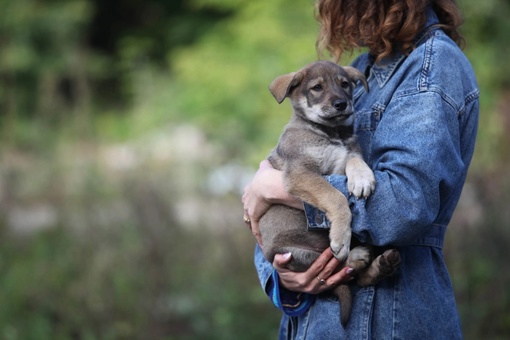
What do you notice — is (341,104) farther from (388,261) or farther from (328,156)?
(388,261)

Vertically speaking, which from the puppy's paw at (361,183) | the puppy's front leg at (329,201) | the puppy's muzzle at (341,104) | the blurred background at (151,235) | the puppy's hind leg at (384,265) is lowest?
the blurred background at (151,235)

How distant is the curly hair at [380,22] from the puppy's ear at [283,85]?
24cm

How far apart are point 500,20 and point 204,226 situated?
10.6 m

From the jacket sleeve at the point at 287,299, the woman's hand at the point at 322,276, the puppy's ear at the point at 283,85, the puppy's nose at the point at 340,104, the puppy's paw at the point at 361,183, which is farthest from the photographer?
the puppy's ear at the point at 283,85

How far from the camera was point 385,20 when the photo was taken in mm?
2953

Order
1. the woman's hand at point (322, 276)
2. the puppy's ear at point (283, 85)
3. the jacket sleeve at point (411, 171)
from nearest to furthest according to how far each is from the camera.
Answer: the jacket sleeve at point (411, 171), the woman's hand at point (322, 276), the puppy's ear at point (283, 85)

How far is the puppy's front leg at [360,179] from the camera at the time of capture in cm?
270

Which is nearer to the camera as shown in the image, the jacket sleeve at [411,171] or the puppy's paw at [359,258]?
the jacket sleeve at [411,171]

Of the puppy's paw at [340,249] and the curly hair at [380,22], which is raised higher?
the curly hair at [380,22]

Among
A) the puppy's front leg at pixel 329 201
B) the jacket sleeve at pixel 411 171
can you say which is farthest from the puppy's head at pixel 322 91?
the jacket sleeve at pixel 411 171

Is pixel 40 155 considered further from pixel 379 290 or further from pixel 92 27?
pixel 92 27

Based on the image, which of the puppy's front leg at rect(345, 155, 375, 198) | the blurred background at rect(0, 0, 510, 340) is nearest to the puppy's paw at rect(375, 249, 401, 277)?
the puppy's front leg at rect(345, 155, 375, 198)

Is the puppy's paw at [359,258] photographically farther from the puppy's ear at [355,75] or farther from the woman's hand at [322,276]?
the puppy's ear at [355,75]

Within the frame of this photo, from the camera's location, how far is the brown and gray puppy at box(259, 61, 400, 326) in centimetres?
281
